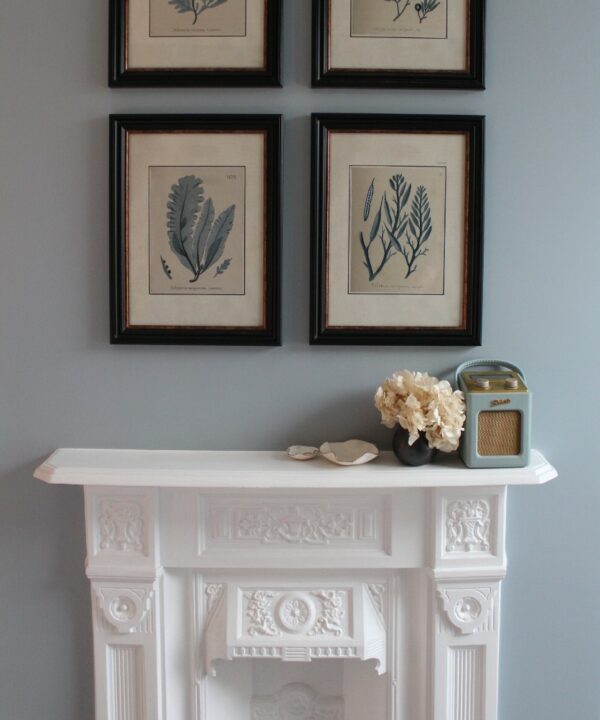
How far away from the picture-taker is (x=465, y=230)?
152 cm

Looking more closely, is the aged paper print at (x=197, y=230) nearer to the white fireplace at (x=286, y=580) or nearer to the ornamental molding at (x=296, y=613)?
the white fireplace at (x=286, y=580)

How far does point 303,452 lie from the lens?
4.95 feet

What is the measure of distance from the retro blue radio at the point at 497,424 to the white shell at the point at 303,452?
1.04 ft

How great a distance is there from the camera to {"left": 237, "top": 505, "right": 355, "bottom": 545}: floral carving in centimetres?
154

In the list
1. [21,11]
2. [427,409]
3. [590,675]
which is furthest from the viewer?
[590,675]

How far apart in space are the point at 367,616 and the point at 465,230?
880mm

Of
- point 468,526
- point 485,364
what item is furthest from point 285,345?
point 468,526

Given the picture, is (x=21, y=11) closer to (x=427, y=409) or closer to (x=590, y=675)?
(x=427, y=409)

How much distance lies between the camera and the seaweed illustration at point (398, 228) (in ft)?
4.98

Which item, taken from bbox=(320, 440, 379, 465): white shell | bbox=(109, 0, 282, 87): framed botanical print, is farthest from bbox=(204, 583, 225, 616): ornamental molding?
bbox=(109, 0, 282, 87): framed botanical print

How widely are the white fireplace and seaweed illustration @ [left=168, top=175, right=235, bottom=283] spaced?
1.41 ft

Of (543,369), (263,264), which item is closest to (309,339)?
(263,264)

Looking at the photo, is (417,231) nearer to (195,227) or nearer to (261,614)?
(195,227)

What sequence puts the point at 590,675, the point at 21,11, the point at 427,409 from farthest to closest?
the point at 590,675, the point at 21,11, the point at 427,409
